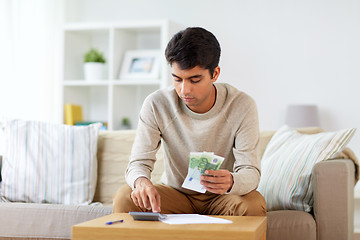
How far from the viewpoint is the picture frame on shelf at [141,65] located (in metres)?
4.22

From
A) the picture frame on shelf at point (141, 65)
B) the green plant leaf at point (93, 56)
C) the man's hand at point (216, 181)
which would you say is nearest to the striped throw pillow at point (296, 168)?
the man's hand at point (216, 181)

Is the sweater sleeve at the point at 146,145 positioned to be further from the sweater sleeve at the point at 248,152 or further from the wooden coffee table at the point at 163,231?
the wooden coffee table at the point at 163,231

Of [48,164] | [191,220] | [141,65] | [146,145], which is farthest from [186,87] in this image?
[141,65]

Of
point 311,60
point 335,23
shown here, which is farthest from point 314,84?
point 335,23

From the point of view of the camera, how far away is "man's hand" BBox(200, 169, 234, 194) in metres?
1.92

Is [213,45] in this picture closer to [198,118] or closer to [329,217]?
[198,118]

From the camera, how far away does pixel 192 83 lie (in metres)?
2.11

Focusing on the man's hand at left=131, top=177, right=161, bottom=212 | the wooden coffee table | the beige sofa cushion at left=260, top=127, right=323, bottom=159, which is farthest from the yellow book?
the wooden coffee table

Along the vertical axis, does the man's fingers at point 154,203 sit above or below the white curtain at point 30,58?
below

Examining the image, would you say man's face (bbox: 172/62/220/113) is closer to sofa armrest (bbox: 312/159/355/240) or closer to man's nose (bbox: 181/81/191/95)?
man's nose (bbox: 181/81/191/95)

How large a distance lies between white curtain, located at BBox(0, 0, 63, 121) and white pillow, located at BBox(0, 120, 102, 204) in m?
0.96

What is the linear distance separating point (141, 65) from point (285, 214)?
2.28 meters

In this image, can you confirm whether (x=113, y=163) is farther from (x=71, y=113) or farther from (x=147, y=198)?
(x=71, y=113)

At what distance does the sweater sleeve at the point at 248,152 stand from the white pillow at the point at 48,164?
0.98m
